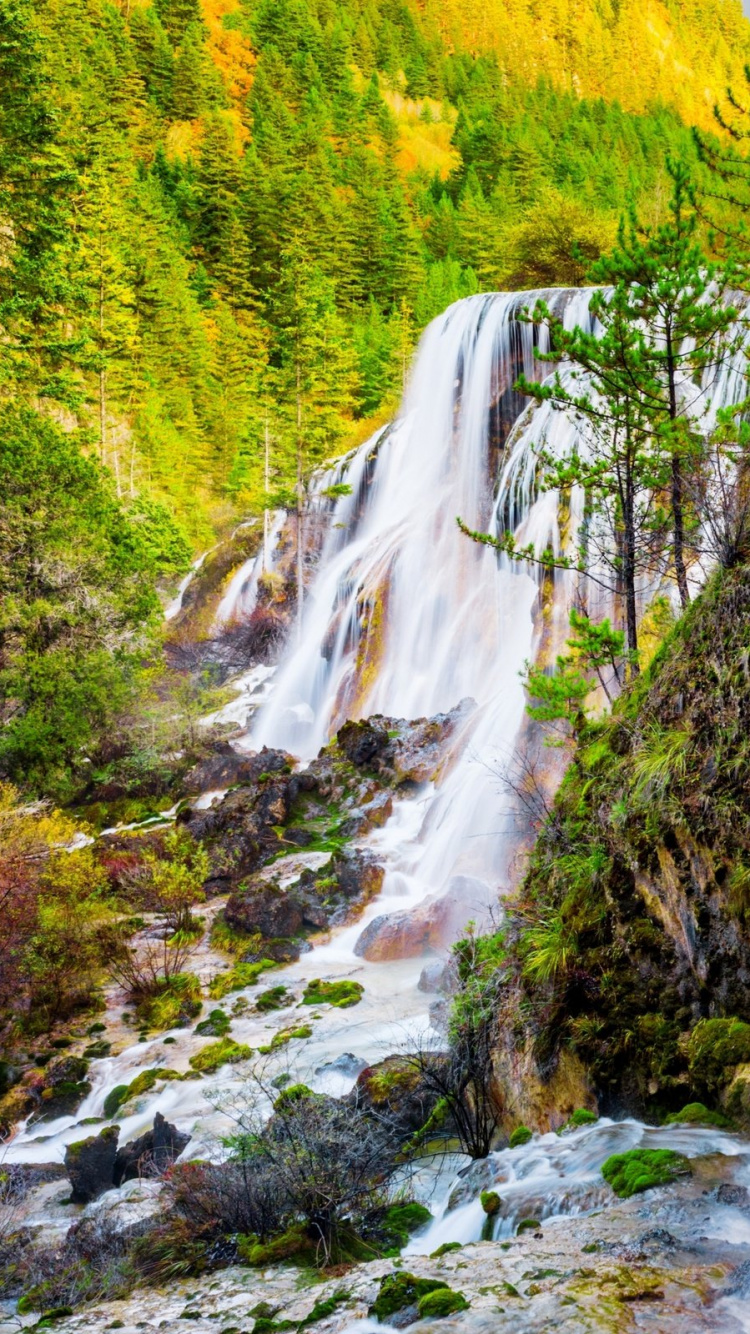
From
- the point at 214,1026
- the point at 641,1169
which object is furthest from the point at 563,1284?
the point at 214,1026

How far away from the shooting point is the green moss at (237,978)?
44.6ft

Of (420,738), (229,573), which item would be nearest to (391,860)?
(420,738)

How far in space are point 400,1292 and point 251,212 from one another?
55.7 meters

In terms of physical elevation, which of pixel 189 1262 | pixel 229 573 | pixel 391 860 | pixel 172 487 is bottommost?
pixel 391 860

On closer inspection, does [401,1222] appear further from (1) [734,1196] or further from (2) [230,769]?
(2) [230,769]

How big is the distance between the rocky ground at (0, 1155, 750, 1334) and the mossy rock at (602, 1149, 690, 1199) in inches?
2.8

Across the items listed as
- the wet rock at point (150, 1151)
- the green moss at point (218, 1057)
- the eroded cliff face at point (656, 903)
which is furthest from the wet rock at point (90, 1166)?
the eroded cliff face at point (656, 903)

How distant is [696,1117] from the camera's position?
17.6 ft

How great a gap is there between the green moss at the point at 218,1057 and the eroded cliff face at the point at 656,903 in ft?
17.4

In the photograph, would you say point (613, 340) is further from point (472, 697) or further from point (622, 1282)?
point (472, 697)

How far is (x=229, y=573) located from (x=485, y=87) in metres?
66.3

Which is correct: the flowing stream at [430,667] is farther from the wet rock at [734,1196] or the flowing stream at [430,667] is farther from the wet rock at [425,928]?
the wet rock at [734,1196]

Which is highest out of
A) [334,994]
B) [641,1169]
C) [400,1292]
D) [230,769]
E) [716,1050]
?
[716,1050]

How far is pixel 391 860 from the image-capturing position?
1733 cm
